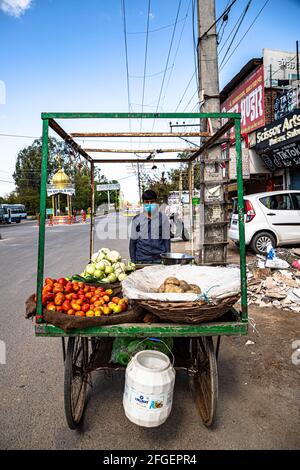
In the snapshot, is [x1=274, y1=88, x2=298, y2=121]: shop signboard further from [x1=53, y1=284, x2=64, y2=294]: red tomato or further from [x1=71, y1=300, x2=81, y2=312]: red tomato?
[x1=71, y1=300, x2=81, y2=312]: red tomato

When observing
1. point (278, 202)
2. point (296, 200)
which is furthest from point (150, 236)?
point (296, 200)

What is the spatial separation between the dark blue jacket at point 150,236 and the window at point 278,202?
5.72 meters

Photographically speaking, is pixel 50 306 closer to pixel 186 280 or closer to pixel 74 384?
pixel 74 384

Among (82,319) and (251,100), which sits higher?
(251,100)

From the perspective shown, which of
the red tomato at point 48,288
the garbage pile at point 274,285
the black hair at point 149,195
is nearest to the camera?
the red tomato at point 48,288

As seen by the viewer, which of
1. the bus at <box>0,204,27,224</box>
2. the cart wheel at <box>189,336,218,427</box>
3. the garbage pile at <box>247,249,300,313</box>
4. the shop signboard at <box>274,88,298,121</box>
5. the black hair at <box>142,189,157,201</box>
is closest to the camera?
the cart wheel at <box>189,336,218,427</box>

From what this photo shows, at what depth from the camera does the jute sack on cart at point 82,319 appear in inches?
82.4

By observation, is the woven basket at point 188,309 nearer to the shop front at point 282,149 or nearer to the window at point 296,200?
the window at point 296,200

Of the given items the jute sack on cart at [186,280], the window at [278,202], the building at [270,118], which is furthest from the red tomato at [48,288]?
the building at [270,118]

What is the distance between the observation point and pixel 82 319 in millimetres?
2104

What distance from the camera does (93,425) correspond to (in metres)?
2.47

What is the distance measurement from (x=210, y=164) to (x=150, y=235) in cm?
234

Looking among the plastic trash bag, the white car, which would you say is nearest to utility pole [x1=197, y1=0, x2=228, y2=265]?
the white car

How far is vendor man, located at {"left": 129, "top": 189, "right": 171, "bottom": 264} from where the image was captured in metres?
4.30
